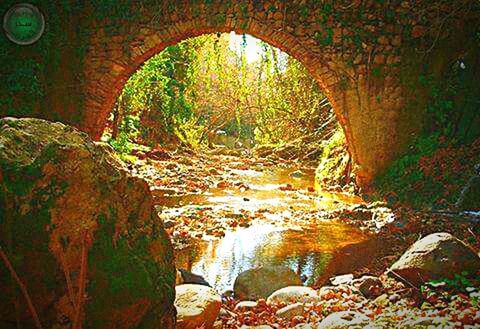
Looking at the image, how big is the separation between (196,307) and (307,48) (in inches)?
197

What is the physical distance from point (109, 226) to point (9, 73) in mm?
5937

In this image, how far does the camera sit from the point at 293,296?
2742mm

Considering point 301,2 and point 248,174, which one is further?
point 248,174

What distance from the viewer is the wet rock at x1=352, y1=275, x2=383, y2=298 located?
267cm

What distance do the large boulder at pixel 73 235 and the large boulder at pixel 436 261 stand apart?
1.54 meters

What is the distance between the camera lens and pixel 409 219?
179 inches

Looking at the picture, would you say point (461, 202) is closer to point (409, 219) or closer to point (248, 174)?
point (409, 219)

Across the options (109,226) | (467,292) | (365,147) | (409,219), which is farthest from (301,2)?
(109,226)

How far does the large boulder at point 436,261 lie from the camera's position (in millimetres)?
2383

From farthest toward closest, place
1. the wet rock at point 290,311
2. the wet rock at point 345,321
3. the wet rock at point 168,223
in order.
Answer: the wet rock at point 168,223 < the wet rock at point 290,311 < the wet rock at point 345,321

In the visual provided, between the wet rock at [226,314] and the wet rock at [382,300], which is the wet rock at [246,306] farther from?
the wet rock at [382,300]

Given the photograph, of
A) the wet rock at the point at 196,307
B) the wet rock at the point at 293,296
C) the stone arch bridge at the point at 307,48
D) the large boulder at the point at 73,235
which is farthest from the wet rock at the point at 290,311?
the stone arch bridge at the point at 307,48

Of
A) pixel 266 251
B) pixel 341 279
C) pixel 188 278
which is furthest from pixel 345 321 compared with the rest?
pixel 266 251

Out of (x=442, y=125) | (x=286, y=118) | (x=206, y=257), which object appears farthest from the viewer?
(x=286, y=118)
